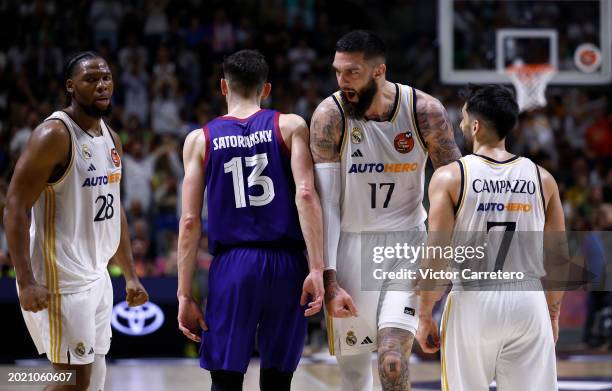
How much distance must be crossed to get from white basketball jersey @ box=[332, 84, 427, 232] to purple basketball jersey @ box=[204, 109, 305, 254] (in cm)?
38

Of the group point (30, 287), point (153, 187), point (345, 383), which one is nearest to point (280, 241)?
point (345, 383)

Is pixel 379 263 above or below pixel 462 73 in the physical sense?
below

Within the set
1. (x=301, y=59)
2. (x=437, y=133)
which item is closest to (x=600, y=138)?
(x=301, y=59)

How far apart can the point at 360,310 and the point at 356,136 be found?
101 centimetres

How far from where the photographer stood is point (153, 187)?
13.7m

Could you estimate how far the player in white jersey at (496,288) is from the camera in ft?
16.4

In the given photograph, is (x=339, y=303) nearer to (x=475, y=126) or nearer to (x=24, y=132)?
(x=475, y=126)

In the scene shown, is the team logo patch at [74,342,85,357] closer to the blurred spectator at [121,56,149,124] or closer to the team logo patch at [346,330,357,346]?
the team logo patch at [346,330,357,346]

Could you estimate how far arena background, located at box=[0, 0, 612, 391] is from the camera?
1087cm

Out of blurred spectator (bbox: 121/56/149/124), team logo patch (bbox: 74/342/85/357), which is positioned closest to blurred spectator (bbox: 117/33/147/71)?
blurred spectator (bbox: 121/56/149/124)

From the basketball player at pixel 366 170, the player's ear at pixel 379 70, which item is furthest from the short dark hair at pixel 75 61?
the player's ear at pixel 379 70

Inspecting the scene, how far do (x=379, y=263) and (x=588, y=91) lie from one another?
11.6 metres

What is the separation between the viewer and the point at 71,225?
216 inches

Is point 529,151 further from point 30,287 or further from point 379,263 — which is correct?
point 30,287
